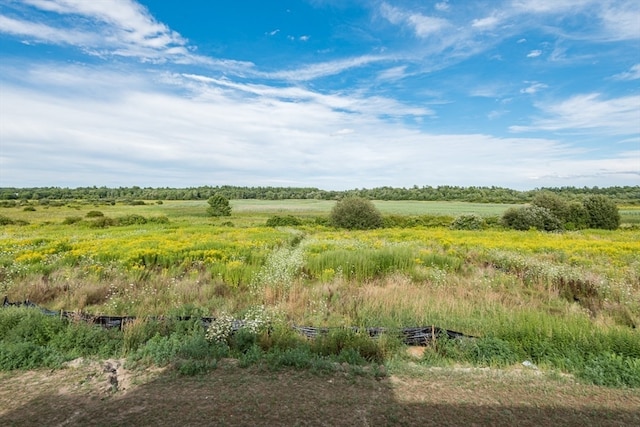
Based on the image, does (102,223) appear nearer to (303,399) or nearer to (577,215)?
(303,399)

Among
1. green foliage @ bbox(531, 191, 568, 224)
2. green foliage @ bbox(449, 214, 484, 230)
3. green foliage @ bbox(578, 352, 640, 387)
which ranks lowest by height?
green foliage @ bbox(449, 214, 484, 230)

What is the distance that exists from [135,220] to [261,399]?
49724 mm

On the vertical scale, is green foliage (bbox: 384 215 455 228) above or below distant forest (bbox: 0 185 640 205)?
below

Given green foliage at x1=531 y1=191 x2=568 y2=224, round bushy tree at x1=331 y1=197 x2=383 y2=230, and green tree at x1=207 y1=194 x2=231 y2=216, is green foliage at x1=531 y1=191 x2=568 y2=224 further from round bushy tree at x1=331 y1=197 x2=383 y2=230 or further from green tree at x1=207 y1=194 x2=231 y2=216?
green tree at x1=207 y1=194 x2=231 y2=216

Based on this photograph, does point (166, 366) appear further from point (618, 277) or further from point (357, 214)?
point (357, 214)

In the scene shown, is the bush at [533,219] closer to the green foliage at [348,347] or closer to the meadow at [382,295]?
the meadow at [382,295]

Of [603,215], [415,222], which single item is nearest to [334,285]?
[415,222]

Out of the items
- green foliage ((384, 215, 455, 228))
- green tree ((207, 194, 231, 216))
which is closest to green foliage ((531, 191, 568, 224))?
green foliage ((384, 215, 455, 228))

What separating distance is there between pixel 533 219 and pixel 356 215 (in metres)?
23.5

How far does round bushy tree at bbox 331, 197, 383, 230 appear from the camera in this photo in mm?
47781

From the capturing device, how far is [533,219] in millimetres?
43969

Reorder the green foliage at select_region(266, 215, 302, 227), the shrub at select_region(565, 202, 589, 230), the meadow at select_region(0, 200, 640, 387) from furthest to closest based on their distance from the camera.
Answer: the shrub at select_region(565, 202, 589, 230) → the green foliage at select_region(266, 215, 302, 227) → the meadow at select_region(0, 200, 640, 387)

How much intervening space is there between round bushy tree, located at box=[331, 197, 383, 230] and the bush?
720 inches

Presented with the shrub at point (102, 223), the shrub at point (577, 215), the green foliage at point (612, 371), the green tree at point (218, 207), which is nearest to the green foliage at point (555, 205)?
the shrub at point (577, 215)
